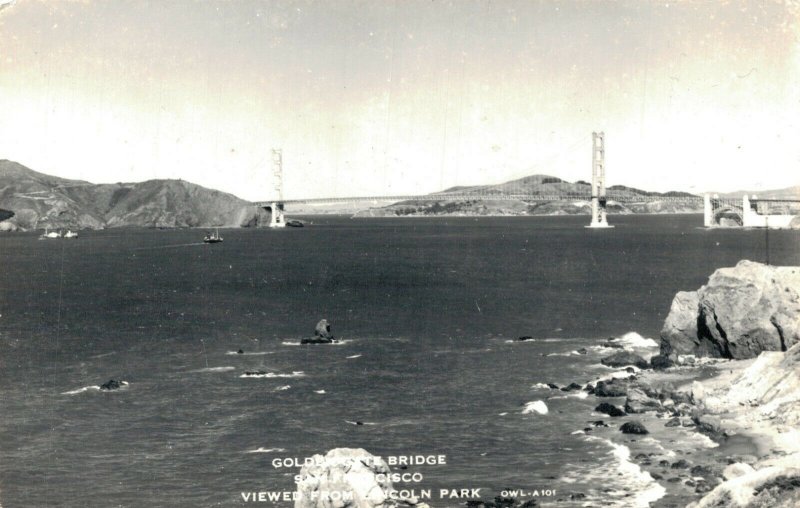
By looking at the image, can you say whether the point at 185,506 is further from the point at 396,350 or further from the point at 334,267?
the point at 334,267

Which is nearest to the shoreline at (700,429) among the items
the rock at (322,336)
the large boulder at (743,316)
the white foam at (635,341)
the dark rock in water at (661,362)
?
the dark rock in water at (661,362)

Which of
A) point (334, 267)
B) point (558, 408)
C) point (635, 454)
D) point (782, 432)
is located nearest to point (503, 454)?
point (635, 454)

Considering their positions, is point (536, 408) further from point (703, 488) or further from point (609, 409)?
point (703, 488)

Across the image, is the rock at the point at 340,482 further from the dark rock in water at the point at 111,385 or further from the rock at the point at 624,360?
the rock at the point at 624,360

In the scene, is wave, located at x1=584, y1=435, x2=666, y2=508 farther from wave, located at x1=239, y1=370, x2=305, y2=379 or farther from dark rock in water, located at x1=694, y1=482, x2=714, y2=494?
wave, located at x1=239, y1=370, x2=305, y2=379

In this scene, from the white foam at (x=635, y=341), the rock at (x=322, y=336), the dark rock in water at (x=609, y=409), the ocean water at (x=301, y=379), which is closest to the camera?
the ocean water at (x=301, y=379)

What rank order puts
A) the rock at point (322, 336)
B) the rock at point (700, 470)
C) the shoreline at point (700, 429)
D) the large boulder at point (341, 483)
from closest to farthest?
the large boulder at point (341, 483) → the shoreline at point (700, 429) → the rock at point (700, 470) → the rock at point (322, 336)


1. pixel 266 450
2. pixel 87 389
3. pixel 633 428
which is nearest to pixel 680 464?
pixel 633 428

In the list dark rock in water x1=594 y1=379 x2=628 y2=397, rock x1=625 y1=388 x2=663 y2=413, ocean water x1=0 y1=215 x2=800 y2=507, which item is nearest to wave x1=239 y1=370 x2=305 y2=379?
ocean water x1=0 y1=215 x2=800 y2=507
